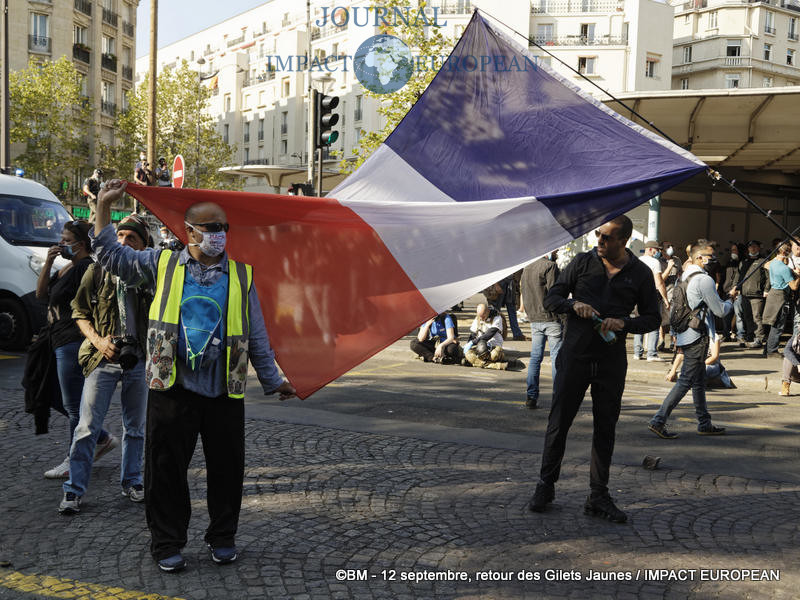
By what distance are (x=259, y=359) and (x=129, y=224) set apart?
4.61ft

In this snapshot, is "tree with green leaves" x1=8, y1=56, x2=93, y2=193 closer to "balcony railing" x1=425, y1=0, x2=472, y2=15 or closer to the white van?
the white van

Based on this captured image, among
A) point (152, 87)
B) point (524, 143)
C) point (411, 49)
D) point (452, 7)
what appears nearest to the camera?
point (524, 143)

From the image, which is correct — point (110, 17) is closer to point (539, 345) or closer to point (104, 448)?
point (539, 345)

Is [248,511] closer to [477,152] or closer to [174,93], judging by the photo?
[477,152]

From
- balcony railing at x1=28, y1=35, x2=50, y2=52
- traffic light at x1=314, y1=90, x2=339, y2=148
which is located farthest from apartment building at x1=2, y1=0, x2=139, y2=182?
traffic light at x1=314, y1=90, x2=339, y2=148

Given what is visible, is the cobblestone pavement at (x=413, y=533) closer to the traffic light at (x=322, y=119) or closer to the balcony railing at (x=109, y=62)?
the traffic light at (x=322, y=119)

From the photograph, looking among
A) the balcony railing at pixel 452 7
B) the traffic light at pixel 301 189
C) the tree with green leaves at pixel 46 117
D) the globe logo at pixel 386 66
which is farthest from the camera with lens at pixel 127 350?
the balcony railing at pixel 452 7

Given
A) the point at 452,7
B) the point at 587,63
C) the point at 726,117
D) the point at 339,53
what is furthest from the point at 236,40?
the point at 726,117

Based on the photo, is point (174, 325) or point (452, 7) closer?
point (174, 325)

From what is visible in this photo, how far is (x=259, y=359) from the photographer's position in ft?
13.5

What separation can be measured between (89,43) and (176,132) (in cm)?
761

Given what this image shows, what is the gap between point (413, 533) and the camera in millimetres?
4637

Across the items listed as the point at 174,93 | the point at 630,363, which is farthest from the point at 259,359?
the point at 174,93

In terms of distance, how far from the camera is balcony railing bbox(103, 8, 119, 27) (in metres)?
53.4
